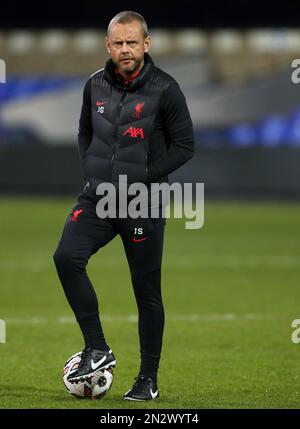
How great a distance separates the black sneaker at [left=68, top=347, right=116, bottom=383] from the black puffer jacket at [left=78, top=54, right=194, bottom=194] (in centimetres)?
106

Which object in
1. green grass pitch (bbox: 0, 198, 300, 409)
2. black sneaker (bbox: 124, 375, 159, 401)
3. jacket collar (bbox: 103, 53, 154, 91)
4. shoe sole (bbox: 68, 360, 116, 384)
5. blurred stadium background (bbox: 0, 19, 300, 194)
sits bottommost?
black sneaker (bbox: 124, 375, 159, 401)

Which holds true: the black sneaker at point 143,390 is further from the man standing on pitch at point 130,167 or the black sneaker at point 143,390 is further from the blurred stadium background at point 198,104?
the blurred stadium background at point 198,104

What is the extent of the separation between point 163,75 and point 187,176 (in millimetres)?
27584

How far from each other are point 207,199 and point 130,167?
28893 mm

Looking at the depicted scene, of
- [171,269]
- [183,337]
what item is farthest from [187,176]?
[183,337]

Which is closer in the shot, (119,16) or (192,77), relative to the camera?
(119,16)

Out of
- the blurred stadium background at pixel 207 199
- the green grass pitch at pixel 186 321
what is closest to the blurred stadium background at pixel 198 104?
the blurred stadium background at pixel 207 199

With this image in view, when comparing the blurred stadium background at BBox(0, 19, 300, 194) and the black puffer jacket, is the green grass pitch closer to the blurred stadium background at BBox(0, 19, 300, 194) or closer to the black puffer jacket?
the black puffer jacket

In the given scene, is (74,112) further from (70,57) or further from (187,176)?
(187,176)

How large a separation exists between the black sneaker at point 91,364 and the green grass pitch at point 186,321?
170mm

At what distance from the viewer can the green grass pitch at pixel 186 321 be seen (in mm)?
8008

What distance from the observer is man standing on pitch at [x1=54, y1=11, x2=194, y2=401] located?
24.3 feet

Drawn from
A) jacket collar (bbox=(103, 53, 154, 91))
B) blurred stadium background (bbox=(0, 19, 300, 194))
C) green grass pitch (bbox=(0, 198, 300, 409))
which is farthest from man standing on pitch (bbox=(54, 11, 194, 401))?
blurred stadium background (bbox=(0, 19, 300, 194))

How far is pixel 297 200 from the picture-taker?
3522 cm
